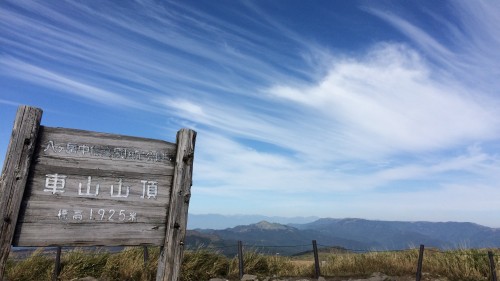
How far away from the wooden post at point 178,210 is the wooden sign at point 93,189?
0.01 metres

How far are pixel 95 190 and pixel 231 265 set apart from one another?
9290 millimetres

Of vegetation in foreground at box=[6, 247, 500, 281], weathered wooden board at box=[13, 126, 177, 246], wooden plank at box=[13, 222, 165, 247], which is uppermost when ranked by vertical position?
weathered wooden board at box=[13, 126, 177, 246]

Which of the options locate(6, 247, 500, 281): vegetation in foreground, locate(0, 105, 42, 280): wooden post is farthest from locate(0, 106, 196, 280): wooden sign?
locate(6, 247, 500, 281): vegetation in foreground

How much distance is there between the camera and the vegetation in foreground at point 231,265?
10.5 metres

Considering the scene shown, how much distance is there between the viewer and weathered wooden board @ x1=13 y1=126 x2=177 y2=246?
4148 mm

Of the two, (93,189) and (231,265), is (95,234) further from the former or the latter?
(231,265)

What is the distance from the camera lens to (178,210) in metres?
4.84

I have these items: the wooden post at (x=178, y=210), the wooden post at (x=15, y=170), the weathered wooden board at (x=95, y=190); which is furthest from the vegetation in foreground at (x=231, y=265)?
the wooden post at (x=15, y=170)

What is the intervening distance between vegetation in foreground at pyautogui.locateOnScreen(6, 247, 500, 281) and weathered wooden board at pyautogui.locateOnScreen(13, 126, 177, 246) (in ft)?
22.5

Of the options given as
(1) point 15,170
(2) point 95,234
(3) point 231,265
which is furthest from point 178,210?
(3) point 231,265

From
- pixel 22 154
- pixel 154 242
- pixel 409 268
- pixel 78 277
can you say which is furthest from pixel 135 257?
pixel 409 268

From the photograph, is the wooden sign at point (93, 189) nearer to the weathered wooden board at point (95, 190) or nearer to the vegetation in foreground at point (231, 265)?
the weathered wooden board at point (95, 190)

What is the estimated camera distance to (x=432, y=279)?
1235cm

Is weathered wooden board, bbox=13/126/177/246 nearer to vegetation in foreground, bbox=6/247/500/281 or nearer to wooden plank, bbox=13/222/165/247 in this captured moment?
wooden plank, bbox=13/222/165/247
